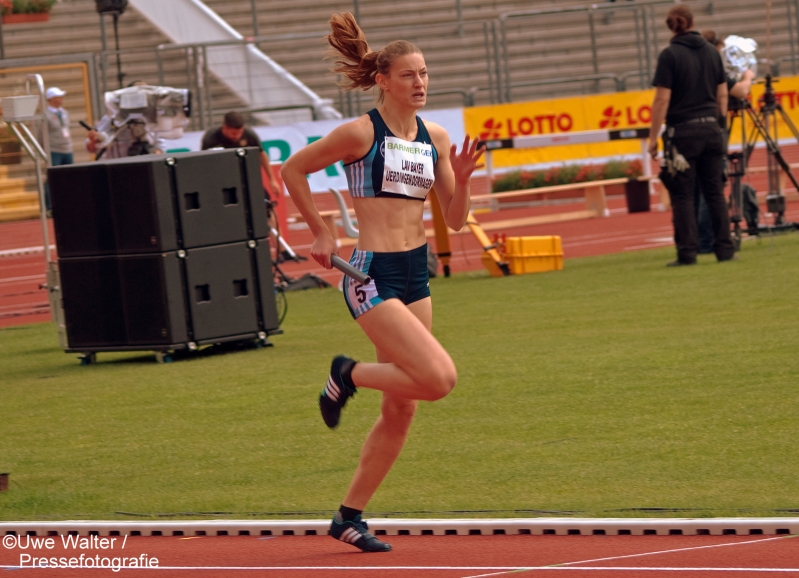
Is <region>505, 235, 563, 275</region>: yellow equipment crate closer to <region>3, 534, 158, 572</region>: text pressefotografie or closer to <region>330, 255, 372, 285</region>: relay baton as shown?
<region>3, 534, 158, 572</region>: text pressefotografie

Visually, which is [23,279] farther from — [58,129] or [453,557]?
[453,557]

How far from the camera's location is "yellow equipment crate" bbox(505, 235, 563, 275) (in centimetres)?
1639

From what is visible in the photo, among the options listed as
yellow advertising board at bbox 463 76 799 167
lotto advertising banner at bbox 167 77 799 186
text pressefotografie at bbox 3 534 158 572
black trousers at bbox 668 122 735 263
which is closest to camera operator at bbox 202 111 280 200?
black trousers at bbox 668 122 735 263

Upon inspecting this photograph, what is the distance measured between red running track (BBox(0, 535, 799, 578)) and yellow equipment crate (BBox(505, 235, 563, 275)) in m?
10.6

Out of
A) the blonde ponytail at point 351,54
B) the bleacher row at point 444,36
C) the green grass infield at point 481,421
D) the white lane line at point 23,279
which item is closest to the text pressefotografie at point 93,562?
the green grass infield at point 481,421

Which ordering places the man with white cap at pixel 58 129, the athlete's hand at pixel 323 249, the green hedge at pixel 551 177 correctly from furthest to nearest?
1. the green hedge at pixel 551 177
2. the man with white cap at pixel 58 129
3. the athlete's hand at pixel 323 249

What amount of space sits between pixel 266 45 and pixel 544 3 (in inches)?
314

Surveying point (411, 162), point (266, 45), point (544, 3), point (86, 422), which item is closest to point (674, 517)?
point (411, 162)

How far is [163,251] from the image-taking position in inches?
444

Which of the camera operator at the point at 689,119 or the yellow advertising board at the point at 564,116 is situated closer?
the camera operator at the point at 689,119

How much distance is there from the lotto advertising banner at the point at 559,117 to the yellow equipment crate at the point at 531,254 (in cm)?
1117

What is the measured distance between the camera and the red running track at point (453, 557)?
5.07 metres

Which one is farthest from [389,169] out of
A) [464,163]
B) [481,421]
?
[481,421]

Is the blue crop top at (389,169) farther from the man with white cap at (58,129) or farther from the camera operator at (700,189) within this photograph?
the man with white cap at (58,129)
